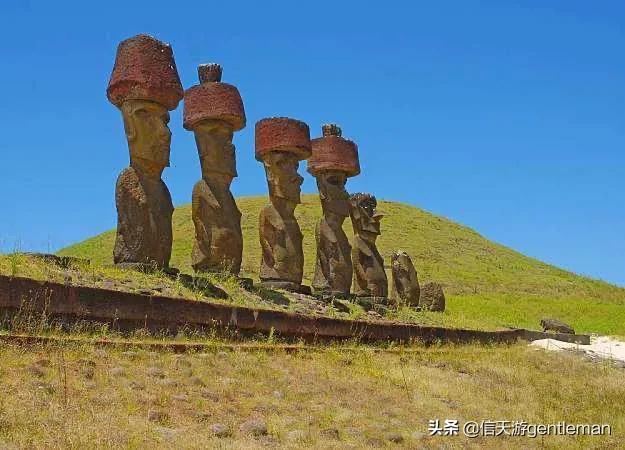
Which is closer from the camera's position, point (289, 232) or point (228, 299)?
point (228, 299)

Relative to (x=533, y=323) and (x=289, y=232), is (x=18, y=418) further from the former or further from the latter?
(x=533, y=323)

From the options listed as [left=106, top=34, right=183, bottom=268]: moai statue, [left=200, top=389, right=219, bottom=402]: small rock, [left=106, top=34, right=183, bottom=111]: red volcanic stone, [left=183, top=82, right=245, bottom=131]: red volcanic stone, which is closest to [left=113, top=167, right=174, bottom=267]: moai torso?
[left=106, top=34, right=183, bottom=268]: moai statue

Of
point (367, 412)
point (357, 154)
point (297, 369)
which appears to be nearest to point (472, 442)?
point (367, 412)

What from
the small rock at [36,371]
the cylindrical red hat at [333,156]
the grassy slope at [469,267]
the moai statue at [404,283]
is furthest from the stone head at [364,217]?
the small rock at [36,371]

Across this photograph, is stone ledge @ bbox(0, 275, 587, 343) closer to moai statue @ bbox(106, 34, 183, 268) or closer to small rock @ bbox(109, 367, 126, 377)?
small rock @ bbox(109, 367, 126, 377)

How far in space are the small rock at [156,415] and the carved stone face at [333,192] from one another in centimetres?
1087

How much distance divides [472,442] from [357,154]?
425 inches

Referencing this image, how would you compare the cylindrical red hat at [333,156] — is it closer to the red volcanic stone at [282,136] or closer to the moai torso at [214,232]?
the red volcanic stone at [282,136]

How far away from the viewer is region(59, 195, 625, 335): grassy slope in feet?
89.6

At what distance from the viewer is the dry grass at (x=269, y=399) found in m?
5.14

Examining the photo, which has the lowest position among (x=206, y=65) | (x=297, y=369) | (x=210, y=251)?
(x=297, y=369)

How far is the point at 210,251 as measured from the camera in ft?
40.2

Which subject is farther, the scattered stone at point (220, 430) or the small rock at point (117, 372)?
the small rock at point (117, 372)

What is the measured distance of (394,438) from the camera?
6.21 meters
